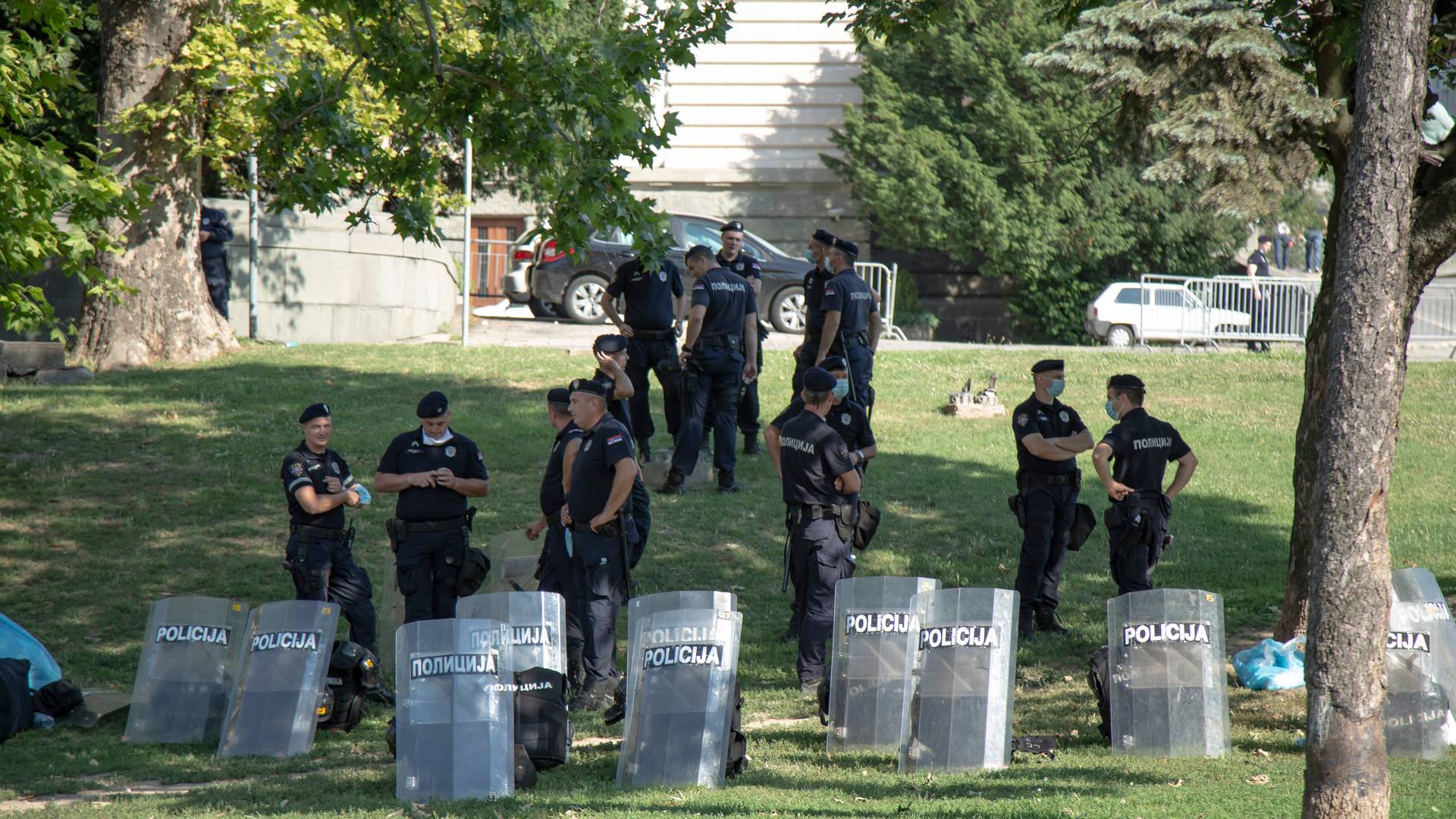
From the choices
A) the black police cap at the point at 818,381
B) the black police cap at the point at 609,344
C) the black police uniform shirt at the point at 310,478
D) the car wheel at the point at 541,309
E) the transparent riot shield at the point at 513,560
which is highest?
the car wheel at the point at 541,309

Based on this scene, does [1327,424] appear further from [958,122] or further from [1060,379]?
[958,122]

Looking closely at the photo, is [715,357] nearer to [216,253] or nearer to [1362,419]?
[1362,419]

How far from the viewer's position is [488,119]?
10.4 m

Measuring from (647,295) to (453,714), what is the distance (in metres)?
6.19

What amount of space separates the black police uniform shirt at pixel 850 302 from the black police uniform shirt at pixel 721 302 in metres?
0.74

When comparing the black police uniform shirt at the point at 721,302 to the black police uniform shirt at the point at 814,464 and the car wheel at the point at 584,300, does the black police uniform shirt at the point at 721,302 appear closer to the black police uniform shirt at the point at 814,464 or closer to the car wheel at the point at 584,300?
the black police uniform shirt at the point at 814,464

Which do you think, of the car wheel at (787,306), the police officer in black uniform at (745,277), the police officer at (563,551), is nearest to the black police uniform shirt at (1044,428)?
the police officer at (563,551)

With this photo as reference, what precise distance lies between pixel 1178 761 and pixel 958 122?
925 inches

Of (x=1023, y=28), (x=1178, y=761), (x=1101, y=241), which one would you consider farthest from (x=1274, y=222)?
(x=1178, y=761)

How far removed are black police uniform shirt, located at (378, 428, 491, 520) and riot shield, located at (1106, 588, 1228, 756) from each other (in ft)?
12.5

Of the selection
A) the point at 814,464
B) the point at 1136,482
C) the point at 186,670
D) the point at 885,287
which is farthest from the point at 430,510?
the point at 885,287

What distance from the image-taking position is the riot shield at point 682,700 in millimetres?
6305

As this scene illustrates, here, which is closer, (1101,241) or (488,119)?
(488,119)

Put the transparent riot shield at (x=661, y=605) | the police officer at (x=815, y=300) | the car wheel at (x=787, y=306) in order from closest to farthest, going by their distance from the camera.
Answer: the transparent riot shield at (x=661, y=605) → the police officer at (x=815, y=300) → the car wheel at (x=787, y=306)
